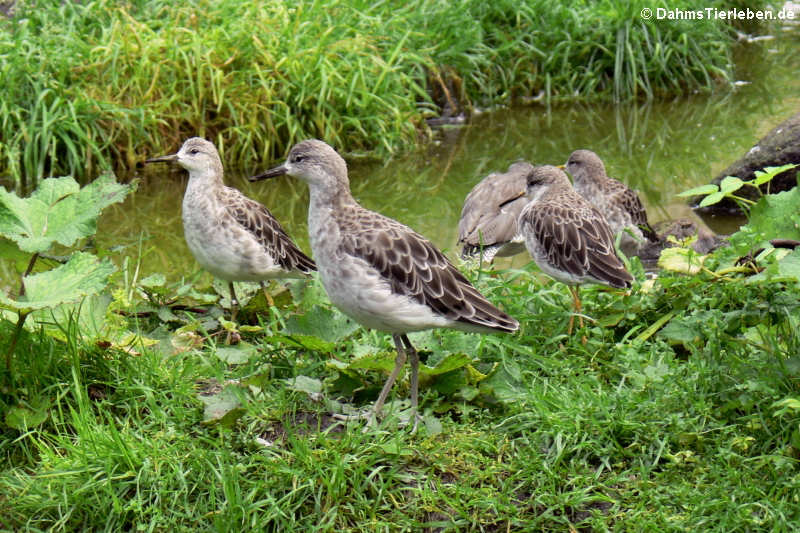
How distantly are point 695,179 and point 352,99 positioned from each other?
323 cm

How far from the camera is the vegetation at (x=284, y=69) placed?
29.7ft

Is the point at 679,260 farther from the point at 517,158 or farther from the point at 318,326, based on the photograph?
the point at 517,158

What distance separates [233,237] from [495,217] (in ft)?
7.64

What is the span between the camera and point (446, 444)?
418 centimetres

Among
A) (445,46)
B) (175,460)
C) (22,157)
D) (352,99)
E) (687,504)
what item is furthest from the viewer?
(445,46)

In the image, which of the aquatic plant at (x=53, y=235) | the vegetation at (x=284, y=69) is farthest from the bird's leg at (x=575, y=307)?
the vegetation at (x=284, y=69)

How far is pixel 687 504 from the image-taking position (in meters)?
3.79

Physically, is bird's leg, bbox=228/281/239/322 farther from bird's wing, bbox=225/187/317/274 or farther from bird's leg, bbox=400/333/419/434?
bird's leg, bbox=400/333/419/434

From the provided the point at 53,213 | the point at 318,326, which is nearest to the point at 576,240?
the point at 318,326

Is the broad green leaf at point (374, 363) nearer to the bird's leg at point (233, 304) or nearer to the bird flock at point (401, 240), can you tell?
the bird flock at point (401, 240)

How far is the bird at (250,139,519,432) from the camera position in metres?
4.23

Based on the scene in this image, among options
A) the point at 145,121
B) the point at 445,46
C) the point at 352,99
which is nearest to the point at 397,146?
the point at 352,99

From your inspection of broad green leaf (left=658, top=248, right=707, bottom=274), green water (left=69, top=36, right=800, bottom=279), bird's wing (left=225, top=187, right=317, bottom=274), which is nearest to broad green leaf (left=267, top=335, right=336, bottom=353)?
bird's wing (left=225, top=187, right=317, bottom=274)

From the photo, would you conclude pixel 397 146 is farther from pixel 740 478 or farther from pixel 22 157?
pixel 740 478
